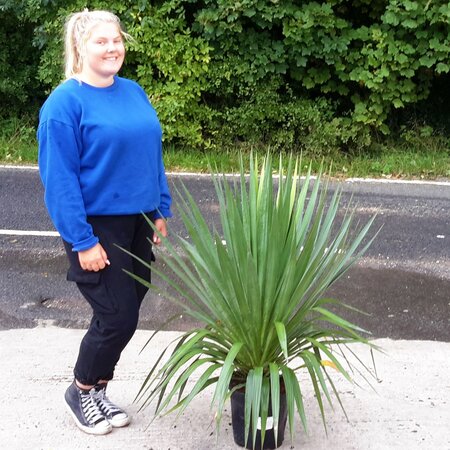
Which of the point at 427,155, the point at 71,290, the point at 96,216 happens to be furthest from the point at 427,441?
the point at 427,155

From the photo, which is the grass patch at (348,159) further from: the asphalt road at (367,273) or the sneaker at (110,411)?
the sneaker at (110,411)

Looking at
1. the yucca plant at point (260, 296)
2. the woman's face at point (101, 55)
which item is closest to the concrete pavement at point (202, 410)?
the yucca plant at point (260, 296)

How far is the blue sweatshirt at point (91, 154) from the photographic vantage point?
2891mm

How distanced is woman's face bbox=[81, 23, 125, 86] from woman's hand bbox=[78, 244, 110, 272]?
0.68 metres

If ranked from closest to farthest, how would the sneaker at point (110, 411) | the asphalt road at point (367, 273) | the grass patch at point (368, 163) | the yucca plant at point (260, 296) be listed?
the yucca plant at point (260, 296)
the sneaker at point (110, 411)
the asphalt road at point (367, 273)
the grass patch at point (368, 163)

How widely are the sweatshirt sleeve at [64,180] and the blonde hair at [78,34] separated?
31 cm

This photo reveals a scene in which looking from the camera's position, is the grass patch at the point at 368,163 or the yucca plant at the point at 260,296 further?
the grass patch at the point at 368,163

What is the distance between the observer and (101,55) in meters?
2.96

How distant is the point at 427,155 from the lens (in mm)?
10445

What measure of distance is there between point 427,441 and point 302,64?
8.07 meters

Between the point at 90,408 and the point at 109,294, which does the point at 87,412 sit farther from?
the point at 109,294

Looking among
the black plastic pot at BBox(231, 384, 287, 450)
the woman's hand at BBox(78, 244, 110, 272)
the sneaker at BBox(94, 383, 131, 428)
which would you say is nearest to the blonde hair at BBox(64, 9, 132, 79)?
the woman's hand at BBox(78, 244, 110, 272)

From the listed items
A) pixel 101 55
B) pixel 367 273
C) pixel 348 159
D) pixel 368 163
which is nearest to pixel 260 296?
pixel 101 55

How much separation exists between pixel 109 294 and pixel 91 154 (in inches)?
22.9
